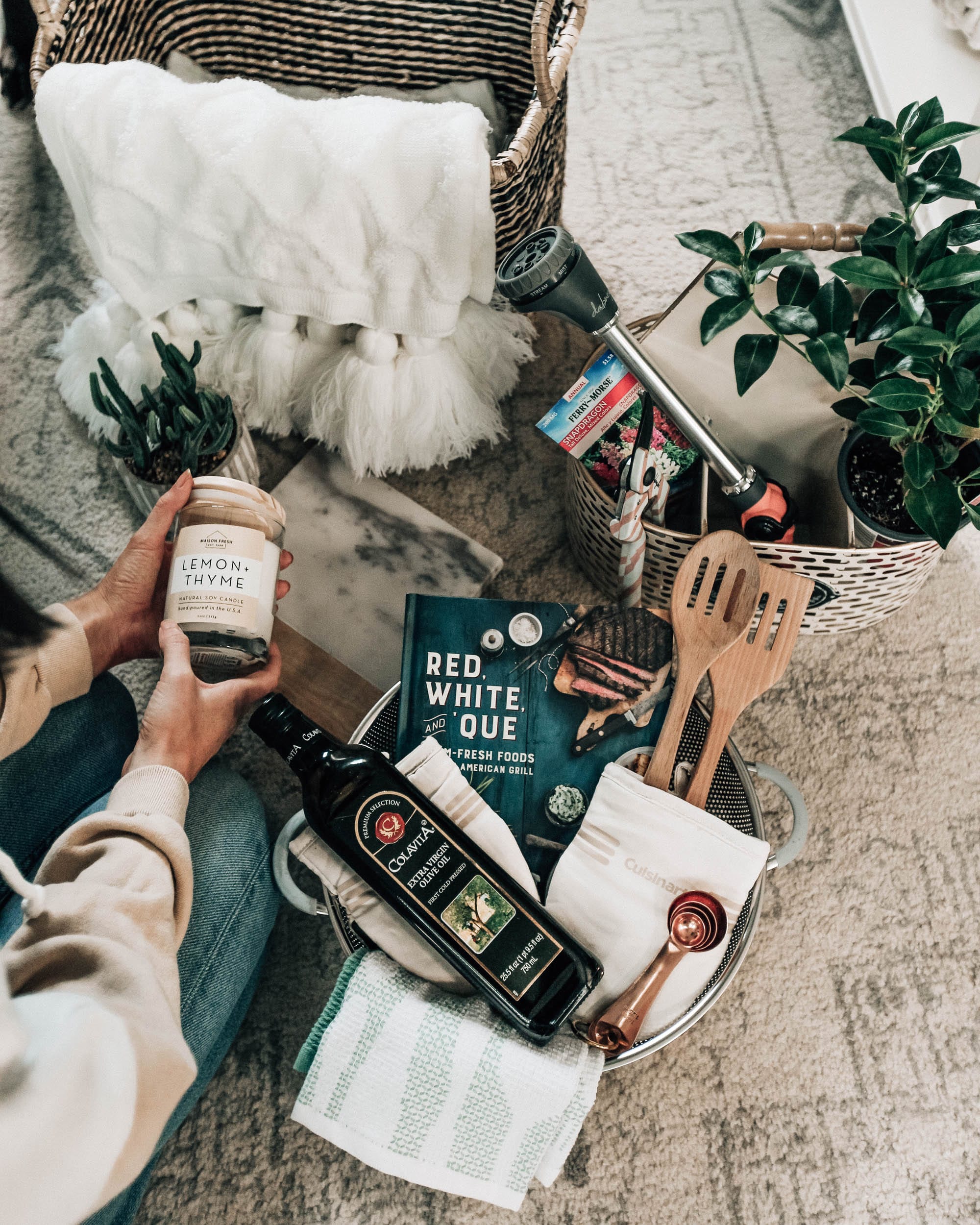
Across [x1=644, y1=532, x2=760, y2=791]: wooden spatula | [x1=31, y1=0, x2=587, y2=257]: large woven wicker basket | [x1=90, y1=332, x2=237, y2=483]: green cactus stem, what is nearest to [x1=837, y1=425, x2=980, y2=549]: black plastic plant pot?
[x1=644, y1=532, x2=760, y2=791]: wooden spatula

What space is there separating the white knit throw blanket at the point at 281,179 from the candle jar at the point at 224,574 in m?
0.33

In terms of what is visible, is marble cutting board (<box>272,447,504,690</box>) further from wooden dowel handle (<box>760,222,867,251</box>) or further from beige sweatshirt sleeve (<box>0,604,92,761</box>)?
wooden dowel handle (<box>760,222,867,251</box>)

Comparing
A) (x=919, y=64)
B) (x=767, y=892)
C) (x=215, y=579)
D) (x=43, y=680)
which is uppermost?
(x=919, y=64)

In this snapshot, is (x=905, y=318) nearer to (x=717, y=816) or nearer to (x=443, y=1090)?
(x=717, y=816)

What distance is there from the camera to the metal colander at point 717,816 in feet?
2.18

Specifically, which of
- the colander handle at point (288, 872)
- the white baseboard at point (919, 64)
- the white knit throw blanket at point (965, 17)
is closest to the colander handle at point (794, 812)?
the colander handle at point (288, 872)

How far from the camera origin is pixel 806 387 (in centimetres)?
83

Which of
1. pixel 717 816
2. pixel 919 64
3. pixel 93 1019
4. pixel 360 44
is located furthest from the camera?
pixel 919 64

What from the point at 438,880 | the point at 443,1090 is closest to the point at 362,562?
the point at 438,880

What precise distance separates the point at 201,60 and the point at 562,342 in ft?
2.06

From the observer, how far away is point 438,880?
0.63 meters

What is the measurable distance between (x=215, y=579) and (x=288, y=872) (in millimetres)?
257

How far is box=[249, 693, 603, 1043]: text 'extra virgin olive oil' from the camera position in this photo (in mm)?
622

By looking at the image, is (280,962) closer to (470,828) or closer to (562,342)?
(470,828)
